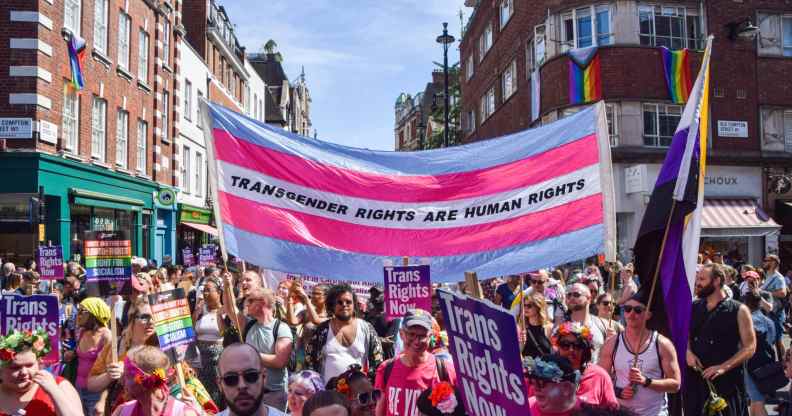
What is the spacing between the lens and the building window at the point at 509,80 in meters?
29.1

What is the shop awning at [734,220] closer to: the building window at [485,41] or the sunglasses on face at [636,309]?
the building window at [485,41]

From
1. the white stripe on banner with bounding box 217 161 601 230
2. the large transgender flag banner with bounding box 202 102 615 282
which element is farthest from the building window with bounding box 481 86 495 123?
the white stripe on banner with bounding box 217 161 601 230

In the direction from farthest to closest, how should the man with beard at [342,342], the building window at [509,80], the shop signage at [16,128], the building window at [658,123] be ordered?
1. the building window at [509,80]
2. the building window at [658,123]
3. the shop signage at [16,128]
4. the man with beard at [342,342]

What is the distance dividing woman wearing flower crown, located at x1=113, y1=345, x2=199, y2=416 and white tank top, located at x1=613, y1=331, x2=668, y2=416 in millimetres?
2898

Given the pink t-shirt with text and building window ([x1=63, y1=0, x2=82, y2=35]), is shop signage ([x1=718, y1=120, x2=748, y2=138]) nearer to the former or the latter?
building window ([x1=63, y1=0, x2=82, y2=35])

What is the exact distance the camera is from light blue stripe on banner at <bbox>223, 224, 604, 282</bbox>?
17.7 feet

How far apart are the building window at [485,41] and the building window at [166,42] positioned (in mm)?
15002

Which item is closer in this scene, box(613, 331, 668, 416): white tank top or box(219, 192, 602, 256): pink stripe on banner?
box(613, 331, 668, 416): white tank top

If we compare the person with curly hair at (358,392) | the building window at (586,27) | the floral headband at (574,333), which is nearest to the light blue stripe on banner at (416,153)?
the floral headband at (574,333)

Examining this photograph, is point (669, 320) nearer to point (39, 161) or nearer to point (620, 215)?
point (39, 161)

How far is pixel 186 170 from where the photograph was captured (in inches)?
1236

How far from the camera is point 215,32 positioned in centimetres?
3506

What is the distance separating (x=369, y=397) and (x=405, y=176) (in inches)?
75.9

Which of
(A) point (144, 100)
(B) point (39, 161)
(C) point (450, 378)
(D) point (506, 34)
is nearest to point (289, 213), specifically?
(C) point (450, 378)
